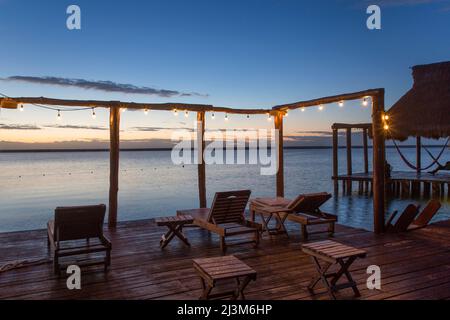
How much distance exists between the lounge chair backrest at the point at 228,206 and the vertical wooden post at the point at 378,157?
3060mm

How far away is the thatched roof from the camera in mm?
10836

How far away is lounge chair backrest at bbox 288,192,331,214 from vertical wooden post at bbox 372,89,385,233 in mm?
1208

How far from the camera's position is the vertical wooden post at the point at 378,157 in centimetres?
752

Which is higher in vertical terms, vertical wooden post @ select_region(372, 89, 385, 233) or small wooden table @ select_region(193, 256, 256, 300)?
vertical wooden post @ select_region(372, 89, 385, 233)

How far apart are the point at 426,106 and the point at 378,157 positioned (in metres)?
5.21

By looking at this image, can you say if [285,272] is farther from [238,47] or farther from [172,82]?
[172,82]

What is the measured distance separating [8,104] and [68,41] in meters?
8.83

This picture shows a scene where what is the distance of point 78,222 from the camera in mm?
5254

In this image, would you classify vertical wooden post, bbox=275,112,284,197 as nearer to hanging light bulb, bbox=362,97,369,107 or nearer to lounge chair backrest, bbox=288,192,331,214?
hanging light bulb, bbox=362,97,369,107

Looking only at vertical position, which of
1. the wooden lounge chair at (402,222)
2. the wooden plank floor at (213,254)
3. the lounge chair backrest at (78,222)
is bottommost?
the wooden plank floor at (213,254)

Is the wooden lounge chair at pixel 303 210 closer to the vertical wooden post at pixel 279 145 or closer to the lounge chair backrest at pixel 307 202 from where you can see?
the lounge chair backrest at pixel 307 202

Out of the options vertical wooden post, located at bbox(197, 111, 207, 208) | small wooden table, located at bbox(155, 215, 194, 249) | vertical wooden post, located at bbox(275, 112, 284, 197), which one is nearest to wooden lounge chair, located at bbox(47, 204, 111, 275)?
small wooden table, located at bbox(155, 215, 194, 249)

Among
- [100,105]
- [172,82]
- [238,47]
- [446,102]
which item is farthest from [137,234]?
[172,82]

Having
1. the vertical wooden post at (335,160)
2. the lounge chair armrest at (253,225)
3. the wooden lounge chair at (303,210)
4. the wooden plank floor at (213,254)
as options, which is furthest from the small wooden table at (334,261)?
the vertical wooden post at (335,160)
